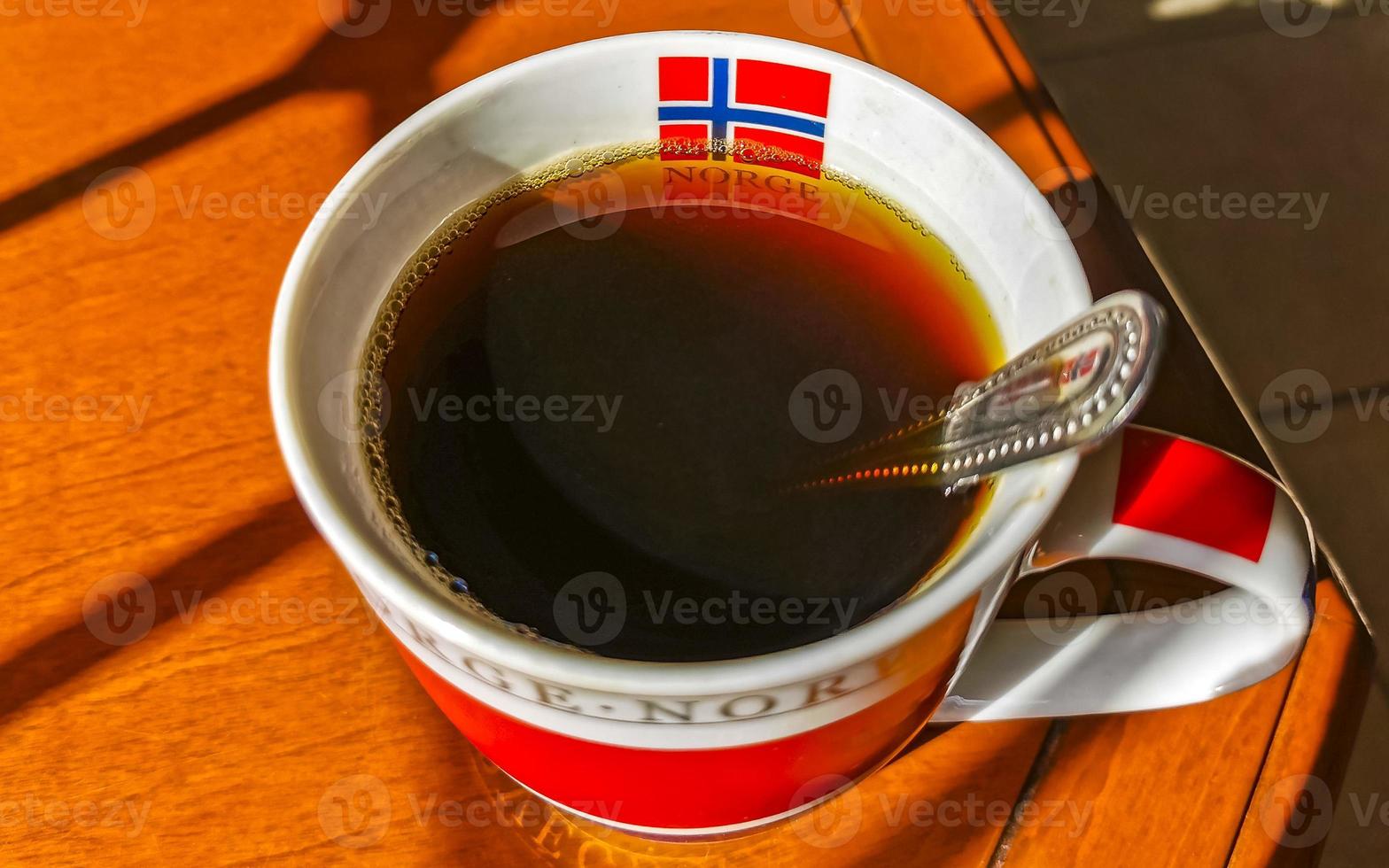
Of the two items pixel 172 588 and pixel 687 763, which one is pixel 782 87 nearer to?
pixel 687 763

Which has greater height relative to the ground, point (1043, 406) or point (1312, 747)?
point (1043, 406)

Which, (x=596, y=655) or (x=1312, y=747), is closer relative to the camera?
(x=596, y=655)

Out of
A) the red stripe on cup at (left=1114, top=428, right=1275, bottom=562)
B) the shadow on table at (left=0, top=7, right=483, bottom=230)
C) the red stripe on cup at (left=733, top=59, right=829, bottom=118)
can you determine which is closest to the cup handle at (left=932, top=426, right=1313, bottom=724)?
the red stripe on cup at (left=1114, top=428, right=1275, bottom=562)

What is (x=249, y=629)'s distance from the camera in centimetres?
68

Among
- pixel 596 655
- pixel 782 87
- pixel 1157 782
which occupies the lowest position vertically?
pixel 1157 782

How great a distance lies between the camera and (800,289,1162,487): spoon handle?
17.2 inches

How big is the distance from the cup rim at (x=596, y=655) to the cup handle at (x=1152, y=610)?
5 cm

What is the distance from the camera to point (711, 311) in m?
0.75

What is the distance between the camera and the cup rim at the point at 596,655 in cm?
40

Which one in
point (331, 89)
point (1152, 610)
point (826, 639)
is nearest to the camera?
point (826, 639)

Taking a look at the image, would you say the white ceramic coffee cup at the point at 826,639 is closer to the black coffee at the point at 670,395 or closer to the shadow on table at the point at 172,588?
the black coffee at the point at 670,395

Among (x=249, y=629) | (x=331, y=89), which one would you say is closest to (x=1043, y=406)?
(x=249, y=629)

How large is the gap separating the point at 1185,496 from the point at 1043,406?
0.09 meters

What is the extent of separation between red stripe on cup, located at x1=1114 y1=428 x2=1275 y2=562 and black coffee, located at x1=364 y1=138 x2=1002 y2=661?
0.31 feet
